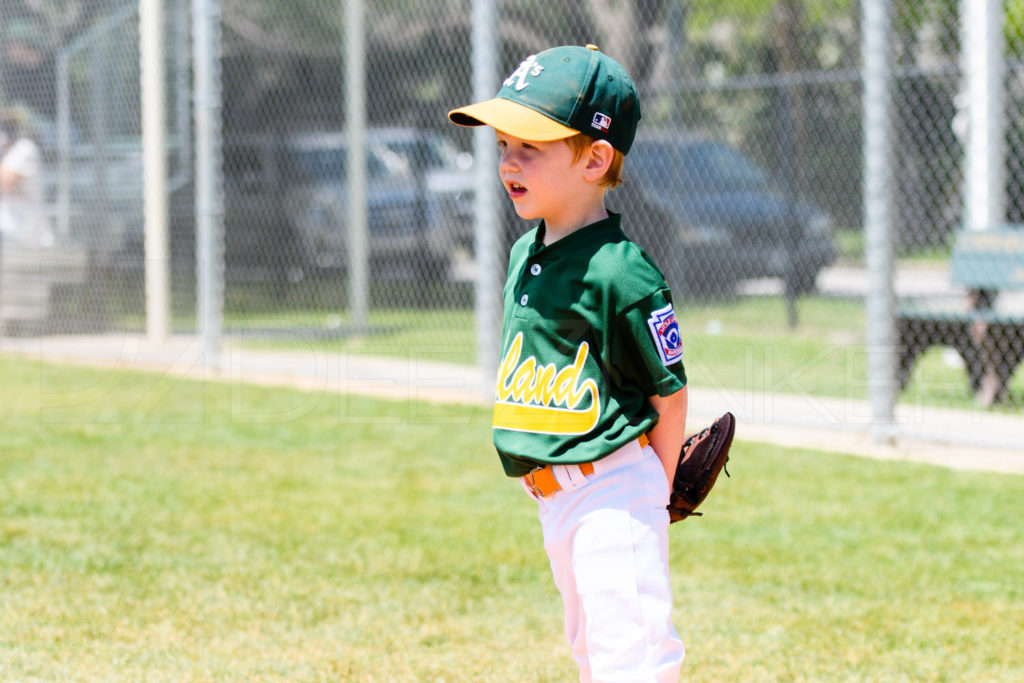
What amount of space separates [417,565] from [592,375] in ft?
7.42

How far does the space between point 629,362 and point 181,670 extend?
1.74 metres

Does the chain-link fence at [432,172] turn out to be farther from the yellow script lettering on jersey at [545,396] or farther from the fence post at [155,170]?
the yellow script lettering on jersey at [545,396]

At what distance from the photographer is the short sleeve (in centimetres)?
254

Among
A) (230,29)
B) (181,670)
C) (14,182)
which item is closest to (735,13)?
(230,29)

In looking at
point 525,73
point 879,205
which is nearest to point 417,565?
point 525,73

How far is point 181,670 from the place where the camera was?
3492 millimetres

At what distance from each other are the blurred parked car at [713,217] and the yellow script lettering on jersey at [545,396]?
8869mm

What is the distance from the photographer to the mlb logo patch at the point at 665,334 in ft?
8.33

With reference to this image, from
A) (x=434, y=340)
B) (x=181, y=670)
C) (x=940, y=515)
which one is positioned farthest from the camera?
(x=434, y=340)

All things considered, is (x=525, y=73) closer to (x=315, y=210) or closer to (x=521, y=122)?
(x=521, y=122)

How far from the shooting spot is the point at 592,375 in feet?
8.51

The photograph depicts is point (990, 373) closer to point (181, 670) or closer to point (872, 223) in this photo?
point (872, 223)

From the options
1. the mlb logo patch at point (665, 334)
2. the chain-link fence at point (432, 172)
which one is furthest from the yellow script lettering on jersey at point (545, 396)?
the chain-link fence at point (432, 172)

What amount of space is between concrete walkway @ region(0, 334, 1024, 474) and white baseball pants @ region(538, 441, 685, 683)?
13.9 feet
